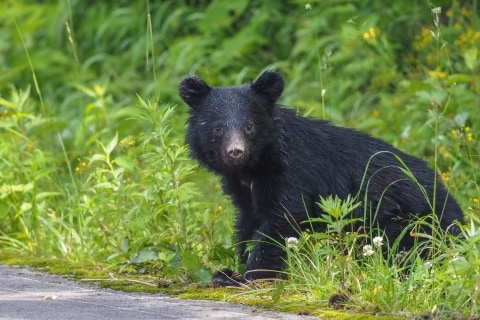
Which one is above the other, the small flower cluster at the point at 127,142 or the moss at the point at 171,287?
the small flower cluster at the point at 127,142

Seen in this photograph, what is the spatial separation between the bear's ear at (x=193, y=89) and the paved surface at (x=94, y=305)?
1409mm

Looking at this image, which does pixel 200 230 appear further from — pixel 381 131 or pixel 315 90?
pixel 315 90

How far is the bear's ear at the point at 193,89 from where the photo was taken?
23.0 ft

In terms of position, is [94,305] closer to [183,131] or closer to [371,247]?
[371,247]

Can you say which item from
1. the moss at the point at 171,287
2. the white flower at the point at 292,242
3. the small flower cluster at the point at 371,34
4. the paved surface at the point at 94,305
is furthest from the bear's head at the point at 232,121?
the small flower cluster at the point at 371,34

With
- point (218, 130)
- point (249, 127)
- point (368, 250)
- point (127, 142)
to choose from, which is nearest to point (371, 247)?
point (368, 250)

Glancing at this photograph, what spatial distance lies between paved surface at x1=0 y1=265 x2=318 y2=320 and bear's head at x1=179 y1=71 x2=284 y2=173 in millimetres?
1122

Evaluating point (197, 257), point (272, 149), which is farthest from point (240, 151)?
point (197, 257)

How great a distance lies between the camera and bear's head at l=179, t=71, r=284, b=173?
22.1 ft

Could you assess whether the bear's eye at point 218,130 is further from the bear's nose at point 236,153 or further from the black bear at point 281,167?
the bear's nose at point 236,153

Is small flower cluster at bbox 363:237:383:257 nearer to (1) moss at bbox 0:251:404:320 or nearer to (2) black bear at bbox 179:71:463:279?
(1) moss at bbox 0:251:404:320

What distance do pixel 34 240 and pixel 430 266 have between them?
332cm

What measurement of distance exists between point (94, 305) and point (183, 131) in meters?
5.25

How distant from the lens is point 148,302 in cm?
580
